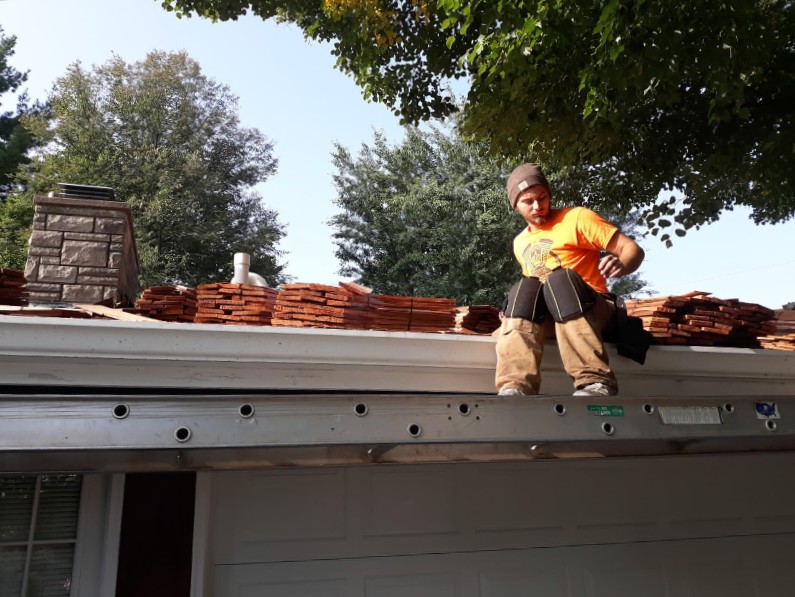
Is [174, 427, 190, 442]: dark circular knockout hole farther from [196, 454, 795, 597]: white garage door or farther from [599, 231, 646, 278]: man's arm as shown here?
[599, 231, 646, 278]: man's arm

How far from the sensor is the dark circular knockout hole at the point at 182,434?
6.25 ft

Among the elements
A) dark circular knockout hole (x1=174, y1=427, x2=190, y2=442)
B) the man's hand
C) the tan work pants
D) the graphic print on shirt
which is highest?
the graphic print on shirt

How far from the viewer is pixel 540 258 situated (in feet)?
10.9

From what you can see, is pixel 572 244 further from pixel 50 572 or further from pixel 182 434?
pixel 50 572

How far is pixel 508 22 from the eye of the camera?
649 cm

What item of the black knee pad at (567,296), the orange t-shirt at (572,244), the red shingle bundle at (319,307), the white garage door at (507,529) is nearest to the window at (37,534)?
the white garage door at (507,529)

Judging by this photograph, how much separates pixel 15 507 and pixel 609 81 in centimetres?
577

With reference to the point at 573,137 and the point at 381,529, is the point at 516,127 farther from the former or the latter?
the point at 381,529

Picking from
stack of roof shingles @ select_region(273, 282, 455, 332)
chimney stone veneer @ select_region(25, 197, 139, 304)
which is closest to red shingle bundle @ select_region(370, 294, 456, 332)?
stack of roof shingles @ select_region(273, 282, 455, 332)

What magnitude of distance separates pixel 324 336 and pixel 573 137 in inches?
269

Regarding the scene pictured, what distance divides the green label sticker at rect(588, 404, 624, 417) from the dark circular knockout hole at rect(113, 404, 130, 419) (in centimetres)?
151

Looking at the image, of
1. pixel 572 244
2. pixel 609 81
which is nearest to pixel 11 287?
pixel 572 244

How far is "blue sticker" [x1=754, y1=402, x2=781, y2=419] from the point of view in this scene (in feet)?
8.21

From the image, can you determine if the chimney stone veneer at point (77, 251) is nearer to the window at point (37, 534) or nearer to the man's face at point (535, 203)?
the window at point (37, 534)
